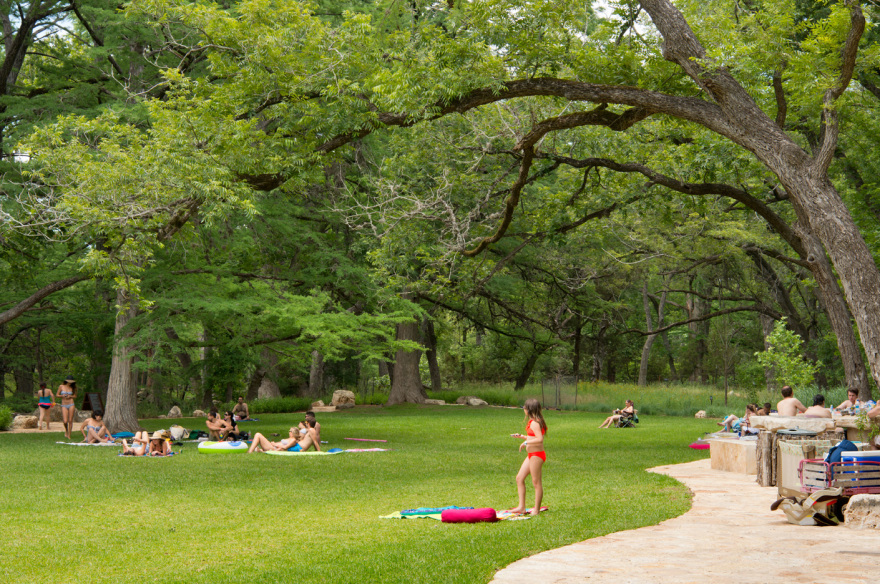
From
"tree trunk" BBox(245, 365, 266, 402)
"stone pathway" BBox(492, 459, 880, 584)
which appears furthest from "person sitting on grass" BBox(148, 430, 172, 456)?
"tree trunk" BBox(245, 365, 266, 402)

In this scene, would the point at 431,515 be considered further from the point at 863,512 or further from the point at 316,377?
the point at 316,377

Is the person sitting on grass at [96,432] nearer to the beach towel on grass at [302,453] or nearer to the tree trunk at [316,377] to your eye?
the beach towel on grass at [302,453]

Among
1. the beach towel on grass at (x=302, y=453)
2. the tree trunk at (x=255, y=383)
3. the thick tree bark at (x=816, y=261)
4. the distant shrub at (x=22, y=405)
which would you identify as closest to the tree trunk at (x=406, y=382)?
the tree trunk at (x=255, y=383)

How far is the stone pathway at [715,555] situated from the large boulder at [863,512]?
4.6 inches

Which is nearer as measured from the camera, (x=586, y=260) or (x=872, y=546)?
(x=872, y=546)

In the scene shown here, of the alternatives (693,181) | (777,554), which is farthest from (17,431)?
(777,554)

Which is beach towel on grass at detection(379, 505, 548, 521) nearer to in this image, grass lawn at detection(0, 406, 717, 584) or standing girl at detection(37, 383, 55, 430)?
grass lawn at detection(0, 406, 717, 584)

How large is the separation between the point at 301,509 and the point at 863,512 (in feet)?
20.3

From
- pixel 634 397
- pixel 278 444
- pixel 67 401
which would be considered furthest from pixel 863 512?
pixel 634 397

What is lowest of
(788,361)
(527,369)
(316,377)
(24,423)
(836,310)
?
(24,423)

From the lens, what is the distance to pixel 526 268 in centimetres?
3281

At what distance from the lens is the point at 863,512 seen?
26.1 feet

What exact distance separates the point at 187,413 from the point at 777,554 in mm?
30647

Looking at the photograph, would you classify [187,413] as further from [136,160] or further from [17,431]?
[136,160]
